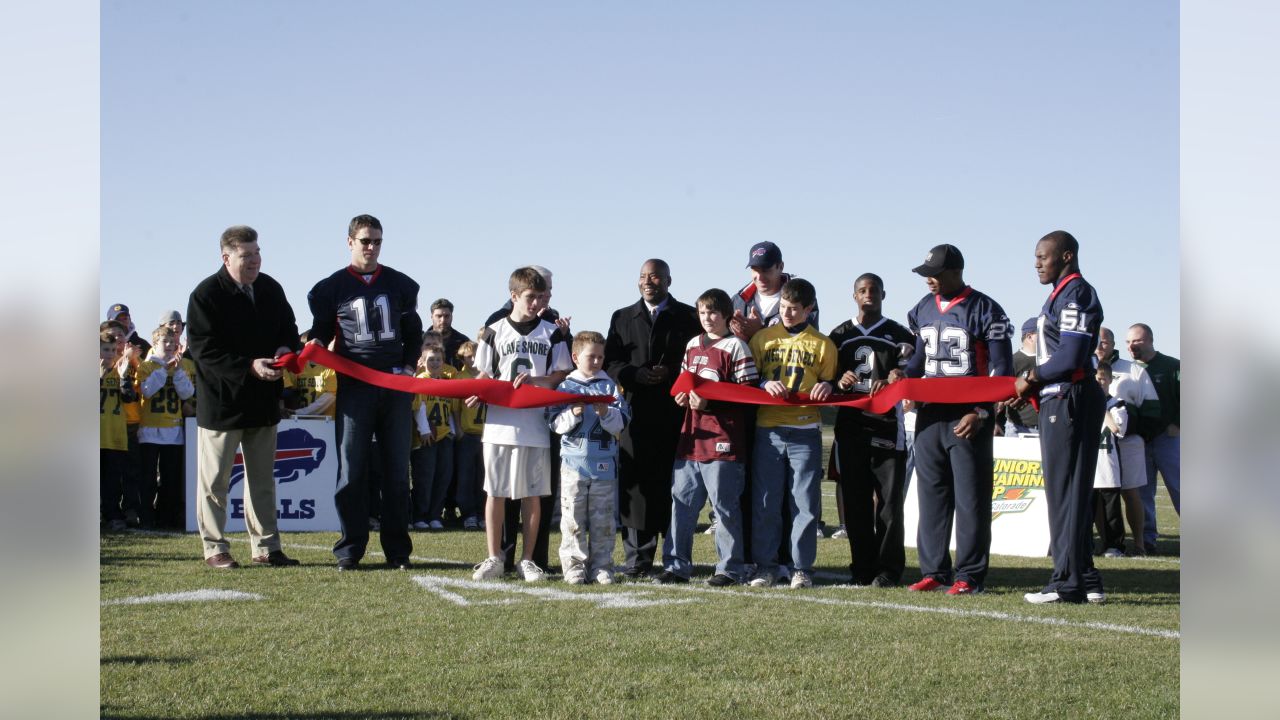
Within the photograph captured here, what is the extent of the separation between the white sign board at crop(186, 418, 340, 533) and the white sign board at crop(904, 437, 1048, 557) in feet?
21.0

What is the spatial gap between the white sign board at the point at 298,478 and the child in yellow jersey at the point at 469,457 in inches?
61.0

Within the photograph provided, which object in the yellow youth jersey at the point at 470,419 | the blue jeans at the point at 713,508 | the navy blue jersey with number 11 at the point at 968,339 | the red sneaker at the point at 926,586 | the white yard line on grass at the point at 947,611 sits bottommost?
the red sneaker at the point at 926,586

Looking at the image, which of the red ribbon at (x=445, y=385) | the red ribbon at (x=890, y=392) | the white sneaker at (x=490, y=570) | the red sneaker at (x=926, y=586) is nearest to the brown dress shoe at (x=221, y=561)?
the red ribbon at (x=445, y=385)

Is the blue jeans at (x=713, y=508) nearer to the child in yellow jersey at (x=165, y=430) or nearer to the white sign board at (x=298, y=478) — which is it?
the white sign board at (x=298, y=478)

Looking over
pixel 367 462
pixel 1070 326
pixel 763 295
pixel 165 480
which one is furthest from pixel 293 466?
pixel 1070 326

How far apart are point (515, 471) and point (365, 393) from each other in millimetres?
1478

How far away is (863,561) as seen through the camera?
29.7ft

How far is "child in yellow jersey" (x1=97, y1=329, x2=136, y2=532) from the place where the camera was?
41.4ft

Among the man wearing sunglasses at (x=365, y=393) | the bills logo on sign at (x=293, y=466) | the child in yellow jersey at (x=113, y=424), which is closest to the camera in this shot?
the man wearing sunglasses at (x=365, y=393)

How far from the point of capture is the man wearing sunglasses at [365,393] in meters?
9.34

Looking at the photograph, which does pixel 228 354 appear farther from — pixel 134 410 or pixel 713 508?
pixel 134 410

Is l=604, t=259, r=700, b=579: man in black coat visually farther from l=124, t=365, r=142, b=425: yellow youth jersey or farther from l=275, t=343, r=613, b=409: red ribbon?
l=124, t=365, r=142, b=425: yellow youth jersey
